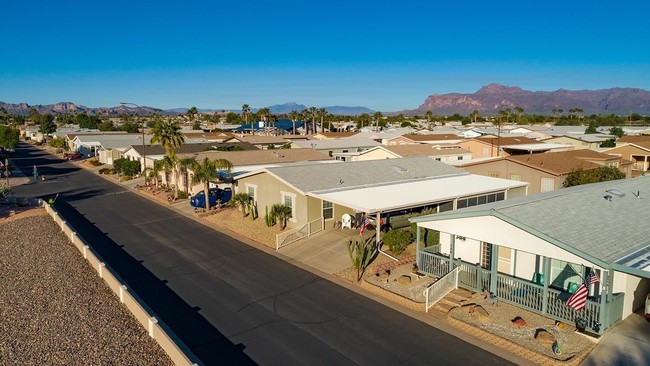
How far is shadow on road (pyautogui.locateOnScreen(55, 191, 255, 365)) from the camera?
45.9ft

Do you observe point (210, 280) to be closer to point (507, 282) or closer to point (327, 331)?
point (327, 331)

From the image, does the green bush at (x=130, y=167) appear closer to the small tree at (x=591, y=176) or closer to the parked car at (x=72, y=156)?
the parked car at (x=72, y=156)

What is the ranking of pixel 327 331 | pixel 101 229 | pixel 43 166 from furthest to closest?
pixel 43 166
pixel 101 229
pixel 327 331

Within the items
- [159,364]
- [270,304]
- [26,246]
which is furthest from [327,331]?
[26,246]

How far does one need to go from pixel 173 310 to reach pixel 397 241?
36.0 feet

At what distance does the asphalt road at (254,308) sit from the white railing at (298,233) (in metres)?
1.21

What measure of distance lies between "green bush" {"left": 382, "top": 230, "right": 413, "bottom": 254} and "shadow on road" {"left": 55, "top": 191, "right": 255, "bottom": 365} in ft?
33.0

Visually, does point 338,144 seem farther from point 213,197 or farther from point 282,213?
point 282,213

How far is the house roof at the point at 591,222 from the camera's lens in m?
14.8

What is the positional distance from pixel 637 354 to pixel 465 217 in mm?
6889

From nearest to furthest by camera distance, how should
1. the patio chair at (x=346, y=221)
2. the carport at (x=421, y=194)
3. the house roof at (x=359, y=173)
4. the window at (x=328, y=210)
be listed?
the carport at (x=421, y=194), the patio chair at (x=346, y=221), the window at (x=328, y=210), the house roof at (x=359, y=173)

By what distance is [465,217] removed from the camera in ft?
58.7

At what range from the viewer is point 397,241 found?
22.7m

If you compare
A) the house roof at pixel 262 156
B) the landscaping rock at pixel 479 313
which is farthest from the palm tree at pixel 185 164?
the landscaping rock at pixel 479 313
